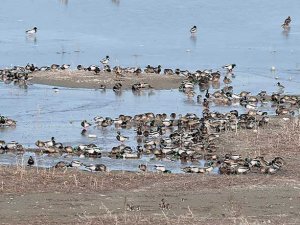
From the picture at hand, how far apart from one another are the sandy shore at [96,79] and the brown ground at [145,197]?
46.8ft

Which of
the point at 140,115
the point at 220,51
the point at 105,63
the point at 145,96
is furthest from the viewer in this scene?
the point at 220,51

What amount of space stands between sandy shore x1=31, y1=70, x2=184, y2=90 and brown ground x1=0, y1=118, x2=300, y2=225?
14256 millimetres

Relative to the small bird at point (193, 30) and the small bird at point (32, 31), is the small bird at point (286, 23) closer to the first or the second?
the small bird at point (193, 30)

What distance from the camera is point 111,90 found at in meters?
37.6

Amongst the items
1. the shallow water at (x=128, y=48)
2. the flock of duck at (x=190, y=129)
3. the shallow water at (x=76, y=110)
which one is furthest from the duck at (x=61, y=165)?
the shallow water at (x=128, y=48)

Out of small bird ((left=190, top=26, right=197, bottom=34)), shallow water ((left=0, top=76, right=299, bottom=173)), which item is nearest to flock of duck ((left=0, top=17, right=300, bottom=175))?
shallow water ((left=0, top=76, right=299, bottom=173))

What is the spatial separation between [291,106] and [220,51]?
1280 centimetres

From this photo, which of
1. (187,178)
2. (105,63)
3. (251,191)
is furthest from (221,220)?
(105,63)

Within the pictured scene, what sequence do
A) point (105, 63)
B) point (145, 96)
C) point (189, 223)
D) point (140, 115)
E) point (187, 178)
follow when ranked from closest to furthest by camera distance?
point (189, 223), point (187, 178), point (140, 115), point (145, 96), point (105, 63)

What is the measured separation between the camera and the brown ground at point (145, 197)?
1881cm

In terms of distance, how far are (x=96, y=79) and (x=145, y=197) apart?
738 inches

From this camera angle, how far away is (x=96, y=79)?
128 feet

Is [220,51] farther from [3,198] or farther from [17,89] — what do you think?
[3,198]

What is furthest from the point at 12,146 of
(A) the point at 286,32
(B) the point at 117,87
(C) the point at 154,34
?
(A) the point at 286,32
